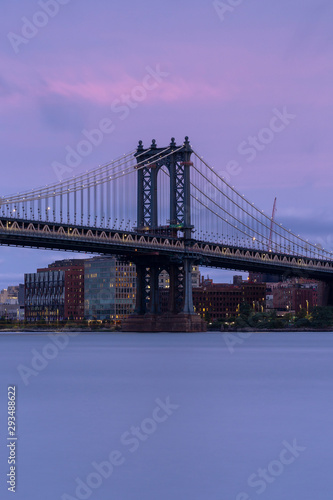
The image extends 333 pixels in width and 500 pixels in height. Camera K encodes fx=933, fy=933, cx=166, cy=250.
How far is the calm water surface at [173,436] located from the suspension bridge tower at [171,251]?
66.6 meters

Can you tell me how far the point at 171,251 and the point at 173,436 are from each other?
8468 cm

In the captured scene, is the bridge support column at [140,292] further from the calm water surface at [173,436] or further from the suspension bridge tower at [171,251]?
the calm water surface at [173,436]

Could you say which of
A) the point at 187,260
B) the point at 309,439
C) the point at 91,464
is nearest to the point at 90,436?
the point at 91,464

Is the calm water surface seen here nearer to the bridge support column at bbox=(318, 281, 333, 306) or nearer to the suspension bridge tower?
the suspension bridge tower

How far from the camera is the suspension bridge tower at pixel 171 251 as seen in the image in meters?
113

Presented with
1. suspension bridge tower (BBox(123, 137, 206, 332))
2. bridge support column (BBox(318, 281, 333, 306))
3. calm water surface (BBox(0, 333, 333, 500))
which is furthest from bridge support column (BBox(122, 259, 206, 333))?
calm water surface (BBox(0, 333, 333, 500))

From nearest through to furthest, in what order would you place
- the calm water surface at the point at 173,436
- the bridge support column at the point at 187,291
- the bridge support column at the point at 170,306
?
1. the calm water surface at the point at 173,436
2. the bridge support column at the point at 187,291
3. the bridge support column at the point at 170,306

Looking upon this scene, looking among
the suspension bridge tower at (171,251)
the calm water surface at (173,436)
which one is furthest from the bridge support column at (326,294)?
the calm water surface at (173,436)

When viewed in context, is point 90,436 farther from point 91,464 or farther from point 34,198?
point 34,198

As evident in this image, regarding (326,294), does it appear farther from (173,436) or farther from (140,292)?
(173,436)

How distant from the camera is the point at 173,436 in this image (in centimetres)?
2445

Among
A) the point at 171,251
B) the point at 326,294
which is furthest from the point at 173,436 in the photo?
the point at 326,294

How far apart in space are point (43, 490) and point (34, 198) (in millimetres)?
80373

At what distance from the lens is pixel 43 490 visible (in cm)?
1845
